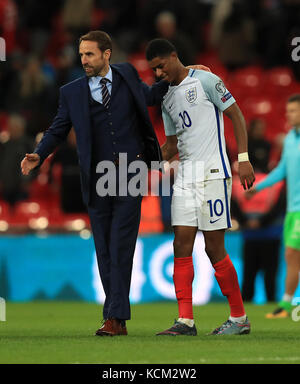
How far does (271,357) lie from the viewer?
632cm

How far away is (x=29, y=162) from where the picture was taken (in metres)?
7.66

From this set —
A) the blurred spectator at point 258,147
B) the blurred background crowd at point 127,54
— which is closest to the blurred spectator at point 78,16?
the blurred background crowd at point 127,54

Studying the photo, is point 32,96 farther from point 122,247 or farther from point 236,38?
point 122,247

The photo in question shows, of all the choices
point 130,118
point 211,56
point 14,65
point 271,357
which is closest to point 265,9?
point 211,56

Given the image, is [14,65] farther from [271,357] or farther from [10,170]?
[271,357]

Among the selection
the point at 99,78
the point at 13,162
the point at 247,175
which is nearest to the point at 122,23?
the point at 13,162

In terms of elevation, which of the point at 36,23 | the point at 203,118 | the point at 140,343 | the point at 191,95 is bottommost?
the point at 140,343

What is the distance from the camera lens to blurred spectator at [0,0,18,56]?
68.4 ft

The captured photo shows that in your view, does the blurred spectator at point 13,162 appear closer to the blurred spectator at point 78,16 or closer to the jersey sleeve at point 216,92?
the blurred spectator at point 78,16

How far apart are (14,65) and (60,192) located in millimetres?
5072

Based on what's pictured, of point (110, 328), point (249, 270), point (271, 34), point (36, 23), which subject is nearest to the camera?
point (110, 328)

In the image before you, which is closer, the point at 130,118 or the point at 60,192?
the point at 130,118

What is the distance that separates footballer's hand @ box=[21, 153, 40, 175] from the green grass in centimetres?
125

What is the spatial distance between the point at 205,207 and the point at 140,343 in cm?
121
